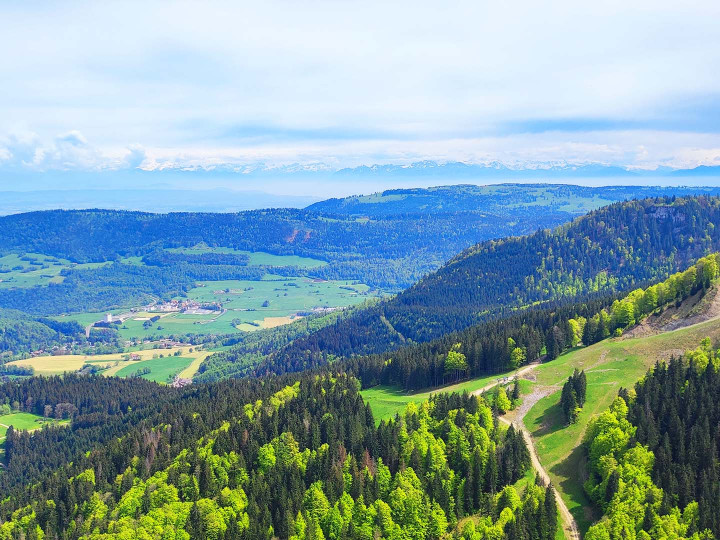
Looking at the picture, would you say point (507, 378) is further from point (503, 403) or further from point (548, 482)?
point (548, 482)

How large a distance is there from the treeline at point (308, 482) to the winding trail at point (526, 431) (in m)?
3.32

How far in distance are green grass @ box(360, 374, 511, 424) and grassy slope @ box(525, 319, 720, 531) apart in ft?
47.1

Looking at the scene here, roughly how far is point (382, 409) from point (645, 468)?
58512 mm

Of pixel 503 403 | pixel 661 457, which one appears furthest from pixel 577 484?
pixel 503 403

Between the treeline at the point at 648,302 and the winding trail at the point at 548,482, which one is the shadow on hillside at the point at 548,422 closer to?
the winding trail at the point at 548,482

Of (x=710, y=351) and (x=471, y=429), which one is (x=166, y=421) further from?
(x=710, y=351)

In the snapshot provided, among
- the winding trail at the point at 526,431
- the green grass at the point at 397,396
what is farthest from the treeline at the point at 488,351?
the winding trail at the point at 526,431

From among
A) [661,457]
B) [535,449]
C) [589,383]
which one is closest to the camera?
[661,457]

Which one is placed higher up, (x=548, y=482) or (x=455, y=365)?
(x=455, y=365)

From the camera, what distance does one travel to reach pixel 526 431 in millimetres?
123812

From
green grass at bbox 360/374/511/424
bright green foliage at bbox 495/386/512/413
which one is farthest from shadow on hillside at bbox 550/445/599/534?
green grass at bbox 360/374/511/424

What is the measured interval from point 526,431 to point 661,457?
28614 millimetres

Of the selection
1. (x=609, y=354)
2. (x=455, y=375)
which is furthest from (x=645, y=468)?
(x=455, y=375)

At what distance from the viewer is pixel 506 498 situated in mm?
100688
